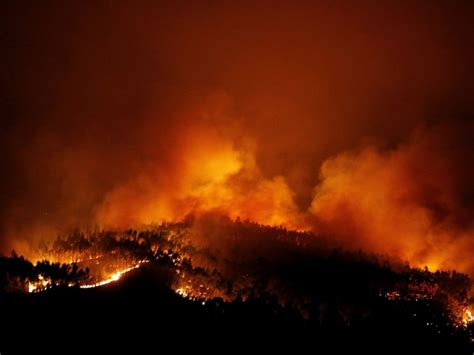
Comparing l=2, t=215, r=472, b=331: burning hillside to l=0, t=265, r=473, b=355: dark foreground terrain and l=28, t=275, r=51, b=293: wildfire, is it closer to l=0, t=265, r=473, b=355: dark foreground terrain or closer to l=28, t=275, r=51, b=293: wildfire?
l=28, t=275, r=51, b=293: wildfire

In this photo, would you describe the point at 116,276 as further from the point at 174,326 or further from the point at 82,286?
the point at 174,326

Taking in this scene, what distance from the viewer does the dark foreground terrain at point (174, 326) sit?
57.9 feet

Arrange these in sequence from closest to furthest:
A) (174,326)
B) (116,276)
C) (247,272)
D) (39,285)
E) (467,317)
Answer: (174,326) → (39,285) → (116,276) → (247,272) → (467,317)

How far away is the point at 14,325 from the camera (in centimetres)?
1756

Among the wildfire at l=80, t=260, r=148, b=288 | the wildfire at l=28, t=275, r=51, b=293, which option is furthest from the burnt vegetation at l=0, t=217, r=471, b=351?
the wildfire at l=80, t=260, r=148, b=288

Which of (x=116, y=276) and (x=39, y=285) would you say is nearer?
(x=39, y=285)

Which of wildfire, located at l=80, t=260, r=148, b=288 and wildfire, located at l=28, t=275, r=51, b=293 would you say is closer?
wildfire, located at l=28, t=275, r=51, b=293

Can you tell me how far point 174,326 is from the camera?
19969mm

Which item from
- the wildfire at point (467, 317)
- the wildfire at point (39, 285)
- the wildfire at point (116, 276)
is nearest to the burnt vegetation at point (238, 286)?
the wildfire at point (39, 285)

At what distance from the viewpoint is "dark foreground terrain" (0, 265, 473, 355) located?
1766 centimetres

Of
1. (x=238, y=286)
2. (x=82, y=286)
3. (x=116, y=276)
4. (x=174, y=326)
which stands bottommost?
(x=174, y=326)

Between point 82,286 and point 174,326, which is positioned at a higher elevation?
point 82,286

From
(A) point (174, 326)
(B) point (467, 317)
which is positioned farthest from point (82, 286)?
(B) point (467, 317)

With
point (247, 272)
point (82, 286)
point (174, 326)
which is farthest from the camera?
point (247, 272)
